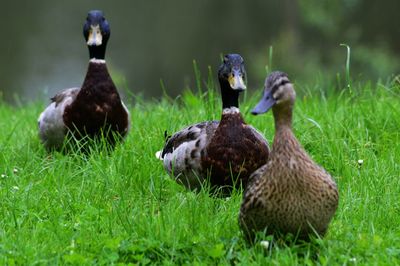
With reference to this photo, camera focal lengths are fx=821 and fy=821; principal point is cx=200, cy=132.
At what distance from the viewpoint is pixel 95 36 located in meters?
5.71

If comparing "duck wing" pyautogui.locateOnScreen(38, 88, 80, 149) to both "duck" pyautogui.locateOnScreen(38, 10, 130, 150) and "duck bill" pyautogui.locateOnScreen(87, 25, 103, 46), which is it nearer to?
"duck" pyautogui.locateOnScreen(38, 10, 130, 150)

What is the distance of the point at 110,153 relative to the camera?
16.9 feet

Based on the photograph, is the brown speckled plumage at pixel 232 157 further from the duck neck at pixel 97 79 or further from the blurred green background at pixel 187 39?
the blurred green background at pixel 187 39

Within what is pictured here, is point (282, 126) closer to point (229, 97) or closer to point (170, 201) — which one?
point (170, 201)

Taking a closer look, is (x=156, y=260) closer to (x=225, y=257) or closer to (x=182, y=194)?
(x=225, y=257)

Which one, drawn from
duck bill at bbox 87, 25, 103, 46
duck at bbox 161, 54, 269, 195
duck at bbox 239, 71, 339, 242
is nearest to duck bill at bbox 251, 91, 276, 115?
duck at bbox 239, 71, 339, 242

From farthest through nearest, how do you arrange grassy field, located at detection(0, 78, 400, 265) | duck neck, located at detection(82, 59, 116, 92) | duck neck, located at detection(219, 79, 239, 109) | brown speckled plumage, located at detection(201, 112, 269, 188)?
duck neck, located at detection(82, 59, 116, 92)
duck neck, located at detection(219, 79, 239, 109)
brown speckled plumage, located at detection(201, 112, 269, 188)
grassy field, located at detection(0, 78, 400, 265)

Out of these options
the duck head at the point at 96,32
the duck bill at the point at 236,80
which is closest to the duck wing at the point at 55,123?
the duck head at the point at 96,32

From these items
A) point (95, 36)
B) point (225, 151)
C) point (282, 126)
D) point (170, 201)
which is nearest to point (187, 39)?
point (95, 36)

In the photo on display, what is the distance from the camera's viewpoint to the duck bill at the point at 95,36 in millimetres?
5672

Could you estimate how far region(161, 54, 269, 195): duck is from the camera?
4375 millimetres

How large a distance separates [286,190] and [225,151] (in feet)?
3.79

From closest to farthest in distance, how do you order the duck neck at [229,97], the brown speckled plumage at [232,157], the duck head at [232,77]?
1. the brown speckled plumage at [232,157]
2. the duck head at [232,77]
3. the duck neck at [229,97]

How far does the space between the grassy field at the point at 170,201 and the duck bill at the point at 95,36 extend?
2.25 feet
